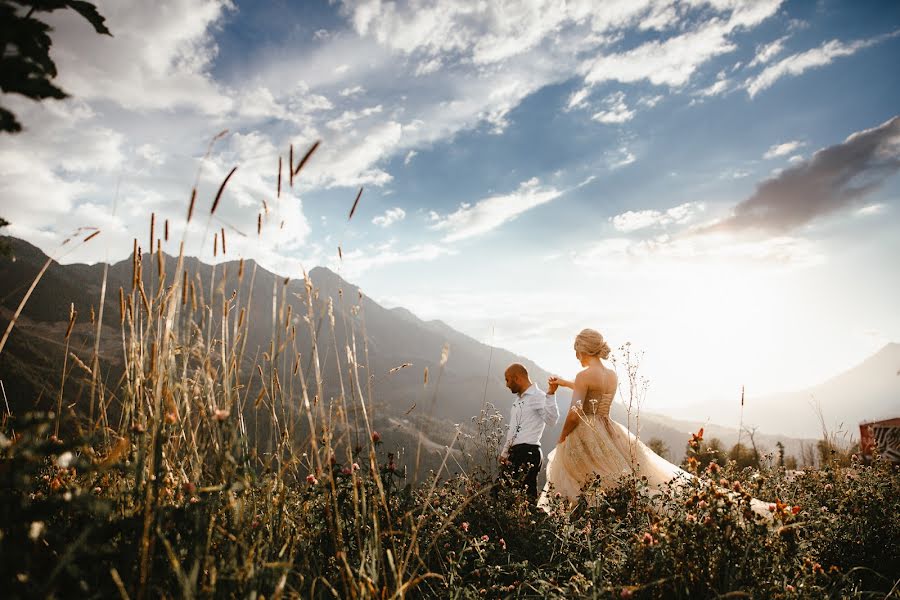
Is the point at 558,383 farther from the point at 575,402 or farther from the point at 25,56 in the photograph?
the point at 25,56

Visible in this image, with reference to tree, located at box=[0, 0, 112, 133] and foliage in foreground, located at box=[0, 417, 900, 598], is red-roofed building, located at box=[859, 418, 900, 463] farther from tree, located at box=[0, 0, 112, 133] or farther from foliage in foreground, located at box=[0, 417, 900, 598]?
tree, located at box=[0, 0, 112, 133]

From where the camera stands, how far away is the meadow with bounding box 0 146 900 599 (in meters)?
1.13

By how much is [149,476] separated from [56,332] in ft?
169

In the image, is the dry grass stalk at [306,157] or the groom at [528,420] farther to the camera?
the groom at [528,420]

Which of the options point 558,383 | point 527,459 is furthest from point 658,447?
point 527,459

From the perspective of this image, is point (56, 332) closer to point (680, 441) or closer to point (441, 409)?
point (441, 409)

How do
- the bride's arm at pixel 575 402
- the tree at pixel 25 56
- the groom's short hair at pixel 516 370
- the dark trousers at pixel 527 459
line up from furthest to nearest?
the groom's short hair at pixel 516 370, the bride's arm at pixel 575 402, the dark trousers at pixel 527 459, the tree at pixel 25 56

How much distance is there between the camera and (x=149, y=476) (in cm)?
122

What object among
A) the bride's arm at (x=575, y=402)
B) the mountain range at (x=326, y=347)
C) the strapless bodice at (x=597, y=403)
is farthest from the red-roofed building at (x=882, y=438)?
the bride's arm at (x=575, y=402)

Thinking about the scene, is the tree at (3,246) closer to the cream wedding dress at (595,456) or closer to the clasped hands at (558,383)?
the cream wedding dress at (595,456)

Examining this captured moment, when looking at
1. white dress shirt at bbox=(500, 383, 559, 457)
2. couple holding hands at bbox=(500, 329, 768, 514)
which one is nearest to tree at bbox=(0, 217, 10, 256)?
couple holding hands at bbox=(500, 329, 768, 514)

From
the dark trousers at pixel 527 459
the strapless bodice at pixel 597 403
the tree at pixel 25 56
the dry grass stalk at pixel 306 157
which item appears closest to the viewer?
the tree at pixel 25 56

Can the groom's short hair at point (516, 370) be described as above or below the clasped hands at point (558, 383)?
above

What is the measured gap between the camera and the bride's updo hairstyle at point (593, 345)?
195 inches
